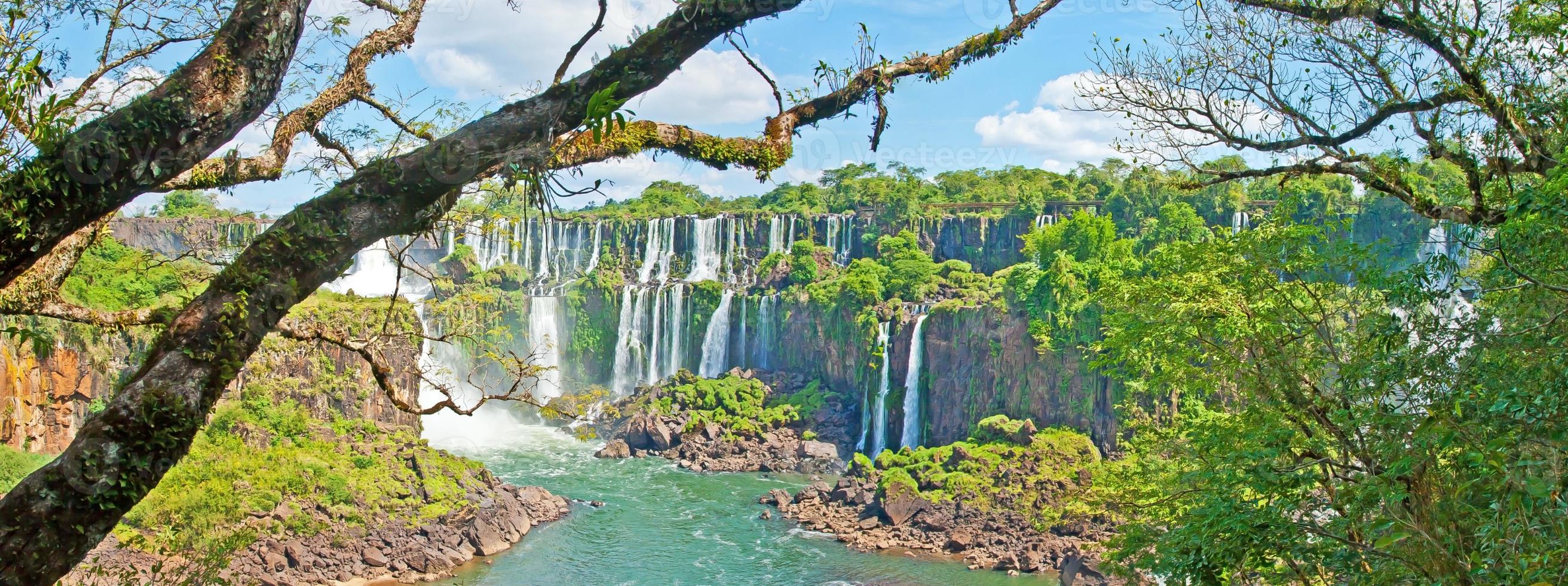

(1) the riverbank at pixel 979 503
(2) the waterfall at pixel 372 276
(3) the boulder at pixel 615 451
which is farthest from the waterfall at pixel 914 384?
(2) the waterfall at pixel 372 276

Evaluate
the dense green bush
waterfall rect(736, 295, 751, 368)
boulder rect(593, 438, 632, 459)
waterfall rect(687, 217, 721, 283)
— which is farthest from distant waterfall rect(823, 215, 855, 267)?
the dense green bush

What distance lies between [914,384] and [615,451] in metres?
7.79

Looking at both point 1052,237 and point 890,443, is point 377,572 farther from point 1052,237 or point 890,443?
point 1052,237

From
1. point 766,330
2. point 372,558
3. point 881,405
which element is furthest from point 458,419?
point 372,558

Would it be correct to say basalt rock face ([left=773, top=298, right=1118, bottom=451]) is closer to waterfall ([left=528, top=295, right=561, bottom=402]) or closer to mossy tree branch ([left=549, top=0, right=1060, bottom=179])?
waterfall ([left=528, top=295, right=561, bottom=402])

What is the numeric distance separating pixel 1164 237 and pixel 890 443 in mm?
10118

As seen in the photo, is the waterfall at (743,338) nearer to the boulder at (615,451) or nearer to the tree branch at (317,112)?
the boulder at (615,451)

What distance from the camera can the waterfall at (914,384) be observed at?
86.8 feet

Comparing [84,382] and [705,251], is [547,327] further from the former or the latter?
[84,382]

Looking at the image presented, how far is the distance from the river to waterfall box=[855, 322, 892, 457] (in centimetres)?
266

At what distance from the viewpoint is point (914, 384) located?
2661 cm

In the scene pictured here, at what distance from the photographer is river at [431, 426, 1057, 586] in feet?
57.2

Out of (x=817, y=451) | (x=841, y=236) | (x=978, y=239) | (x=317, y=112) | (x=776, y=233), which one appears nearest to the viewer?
(x=317, y=112)

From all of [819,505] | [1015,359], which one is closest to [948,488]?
[819,505]
